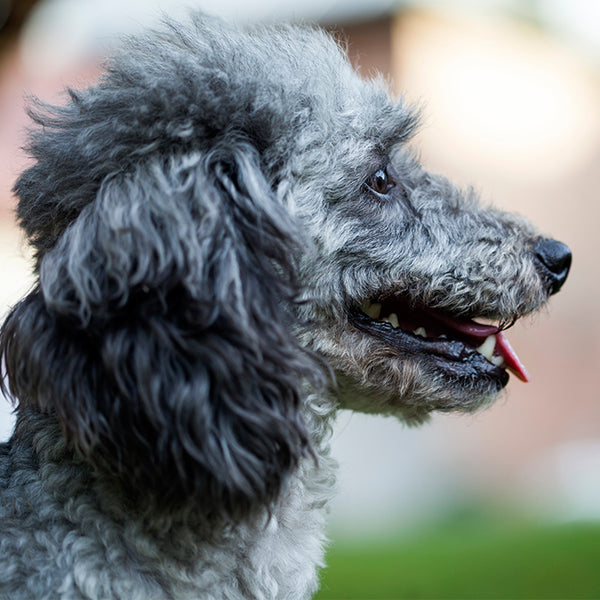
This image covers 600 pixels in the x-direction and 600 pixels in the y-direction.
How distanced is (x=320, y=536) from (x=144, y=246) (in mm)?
928

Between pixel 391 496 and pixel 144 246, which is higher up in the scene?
pixel 144 246

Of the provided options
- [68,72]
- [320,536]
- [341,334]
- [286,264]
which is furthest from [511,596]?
[68,72]

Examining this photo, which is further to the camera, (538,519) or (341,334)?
(538,519)

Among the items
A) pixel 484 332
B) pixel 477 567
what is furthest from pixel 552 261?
pixel 477 567

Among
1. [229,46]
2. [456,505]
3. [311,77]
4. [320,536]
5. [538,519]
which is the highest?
[229,46]

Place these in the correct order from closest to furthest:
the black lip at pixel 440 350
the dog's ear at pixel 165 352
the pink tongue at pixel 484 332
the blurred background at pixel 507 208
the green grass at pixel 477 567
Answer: the dog's ear at pixel 165 352
the black lip at pixel 440 350
the pink tongue at pixel 484 332
the green grass at pixel 477 567
the blurred background at pixel 507 208

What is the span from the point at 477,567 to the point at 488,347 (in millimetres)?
2610

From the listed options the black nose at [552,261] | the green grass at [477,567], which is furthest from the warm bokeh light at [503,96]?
the black nose at [552,261]

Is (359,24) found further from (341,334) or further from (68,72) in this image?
(341,334)

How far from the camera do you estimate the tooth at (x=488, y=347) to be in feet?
7.29

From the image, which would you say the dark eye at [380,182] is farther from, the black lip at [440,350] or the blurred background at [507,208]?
the blurred background at [507,208]

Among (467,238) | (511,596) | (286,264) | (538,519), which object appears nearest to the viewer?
(286,264)

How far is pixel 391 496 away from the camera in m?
7.71

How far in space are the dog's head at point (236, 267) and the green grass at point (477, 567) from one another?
178cm
